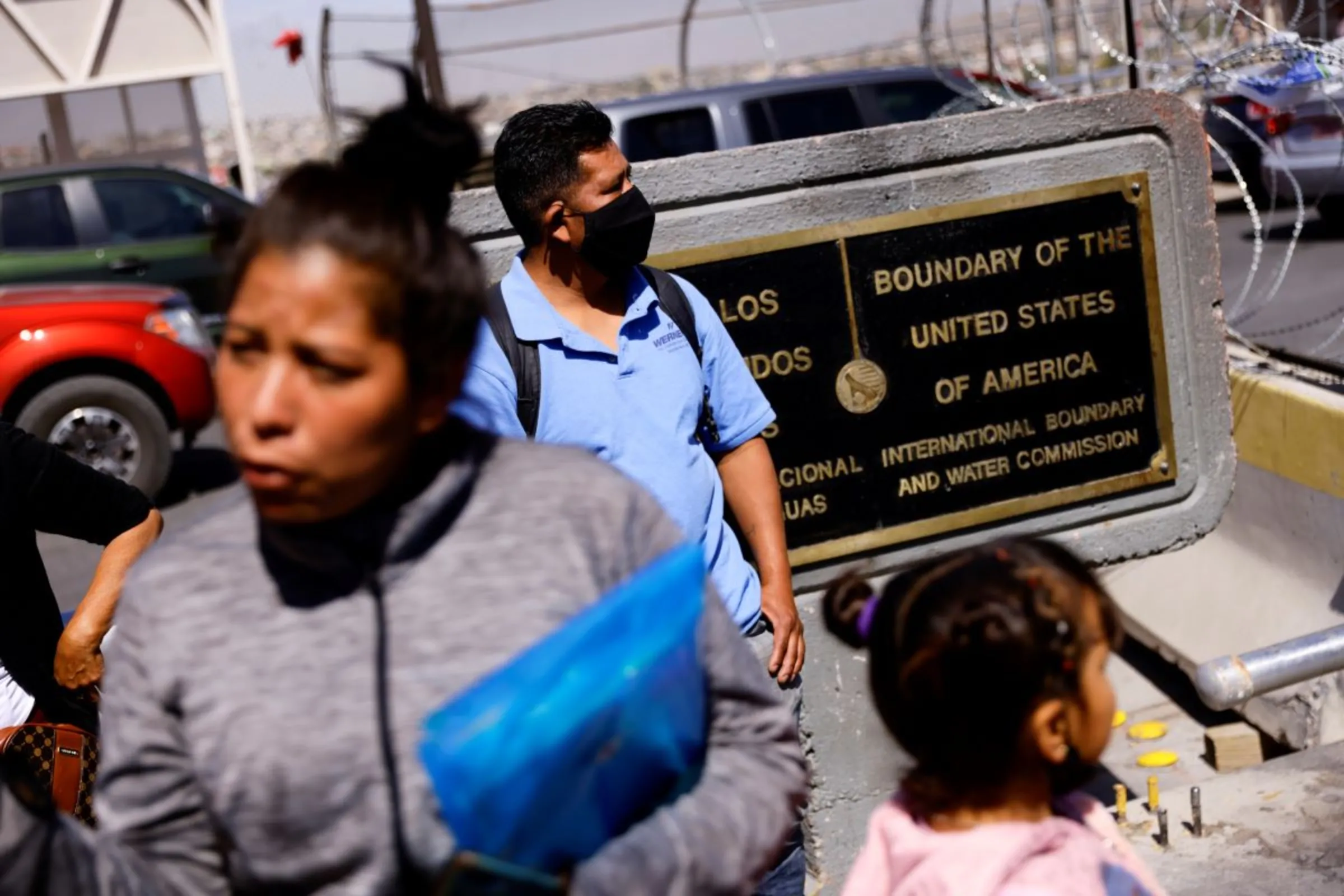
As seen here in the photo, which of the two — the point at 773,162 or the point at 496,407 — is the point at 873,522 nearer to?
the point at 773,162

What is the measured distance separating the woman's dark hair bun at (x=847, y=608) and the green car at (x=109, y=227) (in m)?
10.6

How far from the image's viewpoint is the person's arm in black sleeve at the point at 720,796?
59.2 inches

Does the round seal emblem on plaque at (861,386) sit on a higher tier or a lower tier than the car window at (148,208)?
higher

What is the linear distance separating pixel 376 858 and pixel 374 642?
207mm

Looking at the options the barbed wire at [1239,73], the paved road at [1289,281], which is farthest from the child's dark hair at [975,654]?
the paved road at [1289,281]

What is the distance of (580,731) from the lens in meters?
1.43

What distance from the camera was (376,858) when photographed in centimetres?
149

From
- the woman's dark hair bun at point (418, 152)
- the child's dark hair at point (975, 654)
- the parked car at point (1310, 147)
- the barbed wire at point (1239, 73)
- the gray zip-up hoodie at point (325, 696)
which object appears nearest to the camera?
the gray zip-up hoodie at point (325, 696)

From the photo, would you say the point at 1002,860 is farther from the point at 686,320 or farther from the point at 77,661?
the point at 77,661

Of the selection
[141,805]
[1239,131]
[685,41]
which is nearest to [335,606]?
[141,805]

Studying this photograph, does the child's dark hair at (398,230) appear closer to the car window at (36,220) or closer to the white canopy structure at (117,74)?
the car window at (36,220)

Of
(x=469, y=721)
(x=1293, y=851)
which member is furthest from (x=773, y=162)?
(x=469, y=721)

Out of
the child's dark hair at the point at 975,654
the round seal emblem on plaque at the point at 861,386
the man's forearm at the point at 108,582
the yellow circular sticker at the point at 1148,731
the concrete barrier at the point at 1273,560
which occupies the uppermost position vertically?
the child's dark hair at the point at 975,654

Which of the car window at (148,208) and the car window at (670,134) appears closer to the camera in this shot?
the car window at (670,134)
